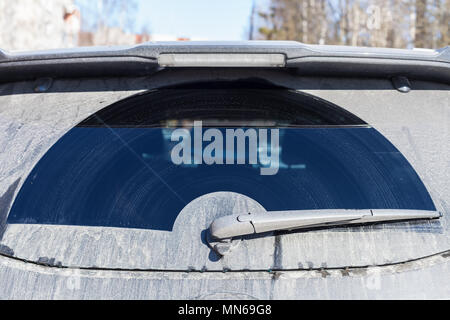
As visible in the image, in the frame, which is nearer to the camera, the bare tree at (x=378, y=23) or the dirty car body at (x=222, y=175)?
the dirty car body at (x=222, y=175)

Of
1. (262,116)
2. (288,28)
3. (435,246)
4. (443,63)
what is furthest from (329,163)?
(288,28)

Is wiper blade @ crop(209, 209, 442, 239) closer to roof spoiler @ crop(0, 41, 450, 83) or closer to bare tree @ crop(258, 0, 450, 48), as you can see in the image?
roof spoiler @ crop(0, 41, 450, 83)

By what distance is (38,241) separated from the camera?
5.37 ft

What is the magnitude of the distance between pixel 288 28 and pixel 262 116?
4629 centimetres

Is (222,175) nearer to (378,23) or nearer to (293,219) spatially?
(293,219)

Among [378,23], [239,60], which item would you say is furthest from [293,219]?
[378,23]

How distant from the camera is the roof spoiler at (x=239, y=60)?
5.99 feet

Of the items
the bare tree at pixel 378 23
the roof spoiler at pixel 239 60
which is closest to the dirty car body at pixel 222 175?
the roof spoiler at pixel 239 60

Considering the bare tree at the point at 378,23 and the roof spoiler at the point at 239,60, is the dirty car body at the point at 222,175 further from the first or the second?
the bare tree at the point at 378,23

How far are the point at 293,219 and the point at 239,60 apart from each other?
56cm

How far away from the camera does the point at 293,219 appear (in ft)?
5.29
